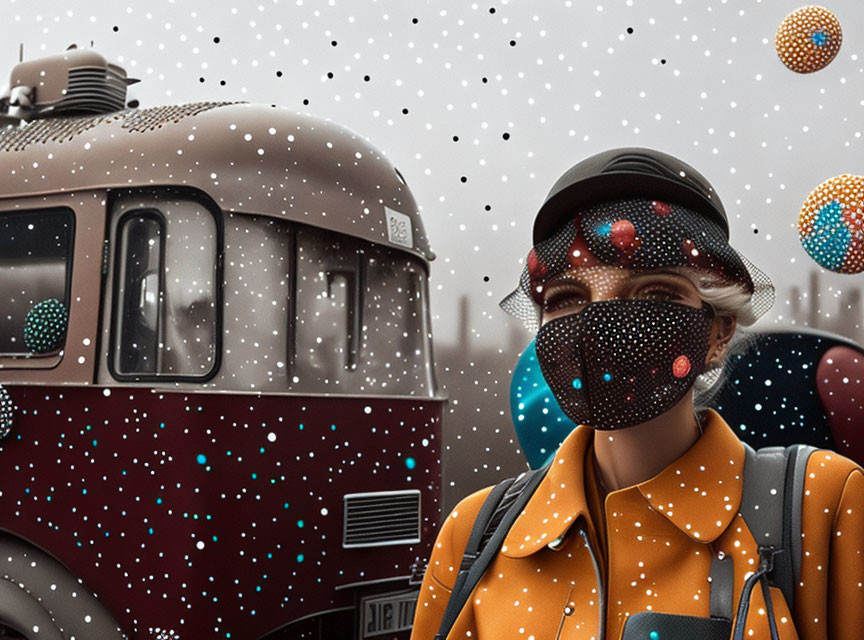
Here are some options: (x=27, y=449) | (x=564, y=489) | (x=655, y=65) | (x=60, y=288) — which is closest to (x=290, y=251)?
(x=60, y=288)

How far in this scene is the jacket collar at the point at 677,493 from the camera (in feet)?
3.83

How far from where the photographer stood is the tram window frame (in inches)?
129

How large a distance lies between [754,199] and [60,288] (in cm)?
281

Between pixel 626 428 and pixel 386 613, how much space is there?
7.91 ft

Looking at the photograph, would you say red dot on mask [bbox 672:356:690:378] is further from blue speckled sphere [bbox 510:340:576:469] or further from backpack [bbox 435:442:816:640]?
blue speckled sphere [bbox 510:340:576:469]

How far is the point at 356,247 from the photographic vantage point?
Result: 3680 millimetres

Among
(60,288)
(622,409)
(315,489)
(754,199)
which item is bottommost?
(315,489)

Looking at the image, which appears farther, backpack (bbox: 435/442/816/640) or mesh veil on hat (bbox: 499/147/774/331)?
mesh veil on hat (bbox: 499/147/774/331)

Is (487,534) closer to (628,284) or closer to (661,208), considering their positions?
(628,284)

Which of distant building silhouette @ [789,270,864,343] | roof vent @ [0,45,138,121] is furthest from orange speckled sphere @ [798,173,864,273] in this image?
roof vent @ [0,45,138,121]

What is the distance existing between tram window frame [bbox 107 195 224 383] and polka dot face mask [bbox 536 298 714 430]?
2.19 metres

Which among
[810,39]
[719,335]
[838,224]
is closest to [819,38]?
[810,39]

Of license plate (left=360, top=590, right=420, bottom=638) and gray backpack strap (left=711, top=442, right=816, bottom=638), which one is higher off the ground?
gray backpack strap (left=711, top=442, right=816, bottom=638)

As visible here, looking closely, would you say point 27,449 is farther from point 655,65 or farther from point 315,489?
point 655,65
